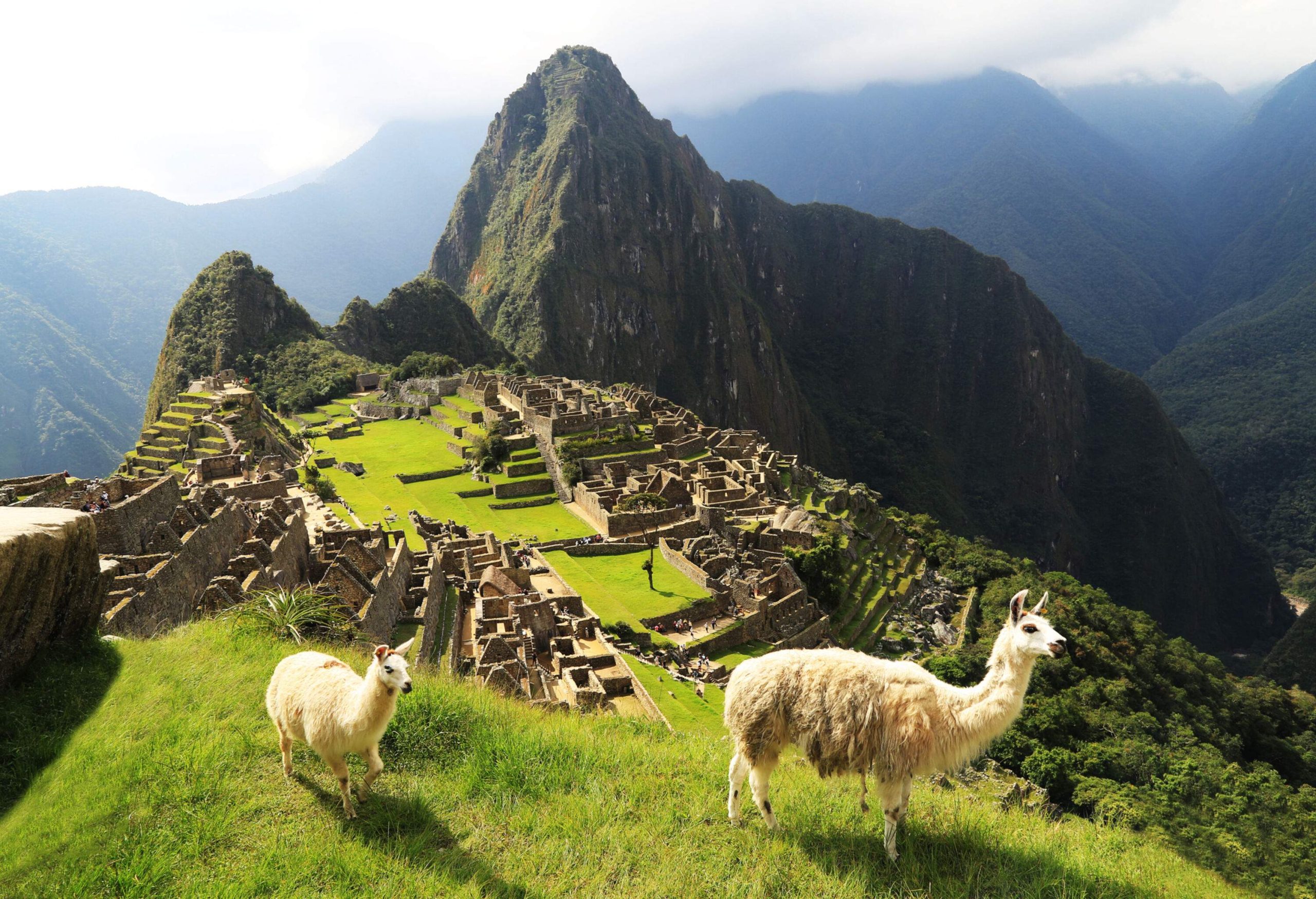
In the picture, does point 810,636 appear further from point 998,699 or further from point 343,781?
point 343,781

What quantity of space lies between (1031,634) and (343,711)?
4983mm

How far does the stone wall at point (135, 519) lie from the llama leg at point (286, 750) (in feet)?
31.9

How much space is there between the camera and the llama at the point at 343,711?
17.9ft

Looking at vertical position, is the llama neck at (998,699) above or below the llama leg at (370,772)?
above

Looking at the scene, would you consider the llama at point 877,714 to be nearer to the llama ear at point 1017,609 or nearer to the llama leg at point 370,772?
the llama ear at point 1017,609

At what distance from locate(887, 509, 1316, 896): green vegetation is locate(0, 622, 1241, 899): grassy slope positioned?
359 cm

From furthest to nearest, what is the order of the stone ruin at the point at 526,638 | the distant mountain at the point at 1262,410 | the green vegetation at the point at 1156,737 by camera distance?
the distant mountain at the point at 1262,410 → the green vegetation at the point at 1156,737 → the stone ruin at the point at 526,638

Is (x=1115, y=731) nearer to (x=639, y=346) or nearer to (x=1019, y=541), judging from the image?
(x=1019, y=541)

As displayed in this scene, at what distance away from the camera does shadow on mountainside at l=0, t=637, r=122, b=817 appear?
5473 millimetres

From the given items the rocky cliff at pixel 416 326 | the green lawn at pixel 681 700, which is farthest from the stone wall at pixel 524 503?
the rocky cliff at pixel 416 326

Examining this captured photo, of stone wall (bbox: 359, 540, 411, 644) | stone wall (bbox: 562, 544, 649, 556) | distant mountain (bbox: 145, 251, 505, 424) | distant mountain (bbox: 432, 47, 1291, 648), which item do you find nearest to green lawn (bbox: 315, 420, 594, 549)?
stone wall (bbox: 562, 544, 649, 556)

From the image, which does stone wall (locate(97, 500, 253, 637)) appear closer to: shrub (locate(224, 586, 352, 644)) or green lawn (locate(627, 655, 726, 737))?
shrub (locate(224, 586, 352, 644))

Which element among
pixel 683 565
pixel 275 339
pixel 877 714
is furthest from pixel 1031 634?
pixel 275 339

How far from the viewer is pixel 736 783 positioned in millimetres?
5832
